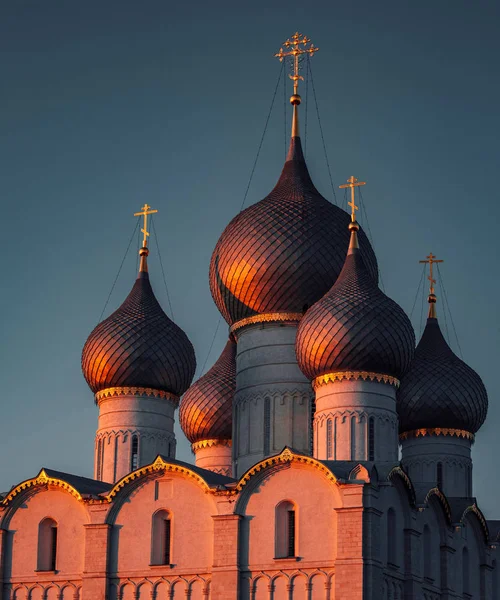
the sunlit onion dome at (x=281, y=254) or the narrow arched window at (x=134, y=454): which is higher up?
the sunlit onion dome at (x=281, y=254)

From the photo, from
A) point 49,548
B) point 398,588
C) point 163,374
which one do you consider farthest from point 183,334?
point 398,588

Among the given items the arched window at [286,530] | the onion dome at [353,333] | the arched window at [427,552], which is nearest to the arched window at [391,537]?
the arched window at [427,552]

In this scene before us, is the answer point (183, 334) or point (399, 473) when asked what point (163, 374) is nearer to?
point (183, 334)

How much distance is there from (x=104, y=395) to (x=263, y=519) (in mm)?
7822

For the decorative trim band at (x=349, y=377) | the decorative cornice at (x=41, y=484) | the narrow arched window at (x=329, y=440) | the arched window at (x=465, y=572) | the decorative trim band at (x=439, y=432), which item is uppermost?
the decorative trim band at (x=439, y=432)

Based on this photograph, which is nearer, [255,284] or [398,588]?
[398,588]

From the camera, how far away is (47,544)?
34188 mm

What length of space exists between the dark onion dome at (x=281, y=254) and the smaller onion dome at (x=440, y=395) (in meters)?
3.35

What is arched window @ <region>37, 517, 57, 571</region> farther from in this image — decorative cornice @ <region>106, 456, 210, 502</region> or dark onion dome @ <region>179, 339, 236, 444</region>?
dark onion dome @ <region>179, 339, 236, 444</region>

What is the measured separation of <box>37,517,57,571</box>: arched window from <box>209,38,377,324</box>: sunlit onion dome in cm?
709

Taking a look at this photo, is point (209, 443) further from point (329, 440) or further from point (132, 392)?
point (329, 440)

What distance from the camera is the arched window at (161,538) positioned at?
3297 cm

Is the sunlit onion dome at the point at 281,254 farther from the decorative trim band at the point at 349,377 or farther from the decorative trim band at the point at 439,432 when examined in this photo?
the decorative trim band at the point at 439,432

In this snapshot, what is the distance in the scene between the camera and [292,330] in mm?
36812
